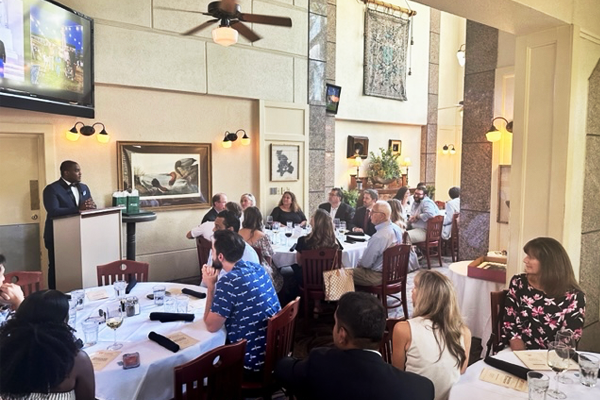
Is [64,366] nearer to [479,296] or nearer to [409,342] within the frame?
[409,342]

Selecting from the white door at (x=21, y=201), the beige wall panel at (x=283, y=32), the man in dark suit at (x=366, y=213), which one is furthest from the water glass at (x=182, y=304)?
the beige wall panel at (x=283, y=32)

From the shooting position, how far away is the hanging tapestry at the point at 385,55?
1123 centimetres

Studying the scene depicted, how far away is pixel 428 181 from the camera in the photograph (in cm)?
1294

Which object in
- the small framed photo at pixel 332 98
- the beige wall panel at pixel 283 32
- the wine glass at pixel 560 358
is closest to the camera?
the wine glass at pixel 560 358

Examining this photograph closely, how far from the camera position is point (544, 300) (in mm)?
2844

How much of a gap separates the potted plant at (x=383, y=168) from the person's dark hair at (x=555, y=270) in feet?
29.3

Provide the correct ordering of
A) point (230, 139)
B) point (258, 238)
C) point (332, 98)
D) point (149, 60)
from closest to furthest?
1. point (258, 238)
2. point (149, 60)
3. point (230, 139)
4. point (332, 98)

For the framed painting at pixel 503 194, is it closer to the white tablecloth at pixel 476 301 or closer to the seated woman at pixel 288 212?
the white tablecloth at pixel 476 301

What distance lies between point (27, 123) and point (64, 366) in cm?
452

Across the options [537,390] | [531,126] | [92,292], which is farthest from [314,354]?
[531,126]

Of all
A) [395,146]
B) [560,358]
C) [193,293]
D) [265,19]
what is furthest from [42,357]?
[395,146]

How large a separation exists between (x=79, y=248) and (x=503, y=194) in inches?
179

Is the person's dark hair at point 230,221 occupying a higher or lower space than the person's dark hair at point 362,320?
higher

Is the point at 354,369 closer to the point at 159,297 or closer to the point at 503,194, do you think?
the point at 159,297
